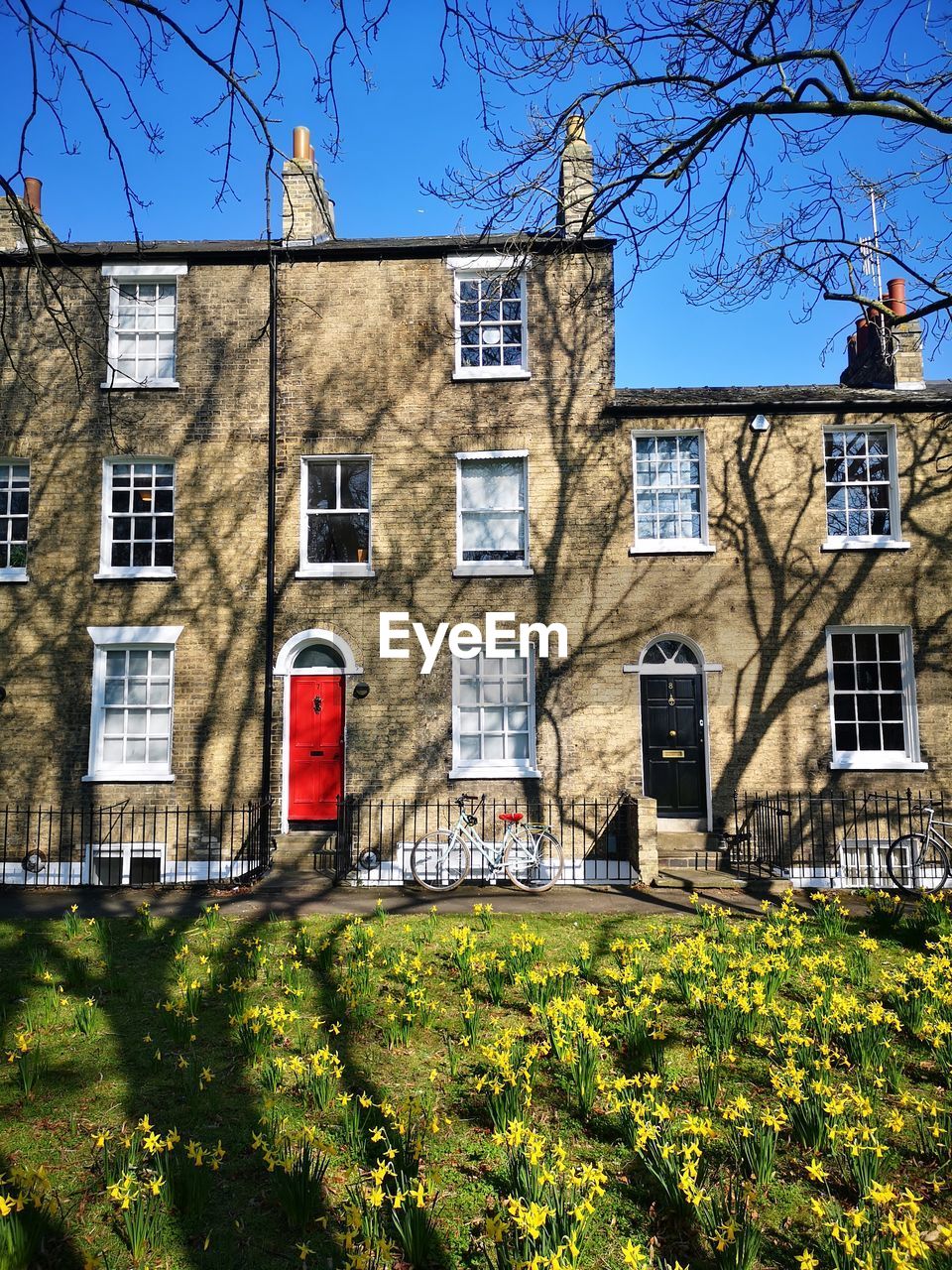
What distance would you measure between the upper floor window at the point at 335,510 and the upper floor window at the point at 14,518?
5069 mm

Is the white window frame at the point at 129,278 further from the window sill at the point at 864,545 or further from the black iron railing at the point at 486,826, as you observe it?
the window sill at the point at 864,545

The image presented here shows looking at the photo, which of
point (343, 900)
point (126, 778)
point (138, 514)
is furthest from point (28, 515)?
point (343, 900)

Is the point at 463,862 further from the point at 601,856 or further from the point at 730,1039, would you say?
the point at 730,1039

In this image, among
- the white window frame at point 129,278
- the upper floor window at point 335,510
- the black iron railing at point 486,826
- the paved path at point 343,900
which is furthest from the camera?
the white window frame at point 129,278

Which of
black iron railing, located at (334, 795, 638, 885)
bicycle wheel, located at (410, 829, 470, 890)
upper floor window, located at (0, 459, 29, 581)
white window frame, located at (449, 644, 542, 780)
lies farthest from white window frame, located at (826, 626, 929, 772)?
upper floor window, located at (0, 459, 29, 581)

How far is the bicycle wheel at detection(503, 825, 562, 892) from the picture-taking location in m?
11.8

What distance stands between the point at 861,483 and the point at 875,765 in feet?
16.1

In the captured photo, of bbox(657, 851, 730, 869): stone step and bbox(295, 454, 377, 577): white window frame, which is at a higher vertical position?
bbox(295, 454, 377, 577): white window frame

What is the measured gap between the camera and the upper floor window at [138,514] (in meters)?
14.5

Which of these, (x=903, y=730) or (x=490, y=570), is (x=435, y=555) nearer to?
(x=490, y=570)

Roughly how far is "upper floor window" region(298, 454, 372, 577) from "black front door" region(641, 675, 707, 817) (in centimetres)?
561

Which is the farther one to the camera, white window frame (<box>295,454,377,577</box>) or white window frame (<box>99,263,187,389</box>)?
white window frame (<box>99,263,187,389</box>)

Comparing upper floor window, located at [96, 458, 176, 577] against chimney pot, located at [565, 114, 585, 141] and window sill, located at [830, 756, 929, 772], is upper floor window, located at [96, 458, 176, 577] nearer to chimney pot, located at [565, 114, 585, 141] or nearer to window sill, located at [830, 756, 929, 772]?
chimney pot, located at [565, 114, 585, 141]

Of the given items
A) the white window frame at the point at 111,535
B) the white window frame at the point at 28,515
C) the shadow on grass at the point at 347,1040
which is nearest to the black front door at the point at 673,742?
the shadow on grass at the point at 347,1040
